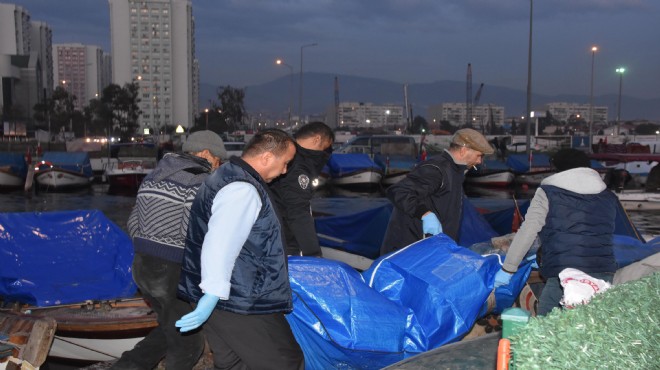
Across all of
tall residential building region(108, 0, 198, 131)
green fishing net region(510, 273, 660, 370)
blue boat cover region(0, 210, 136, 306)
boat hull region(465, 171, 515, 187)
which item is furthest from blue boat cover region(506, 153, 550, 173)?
tall residential building region(108, 0, 198, 131)

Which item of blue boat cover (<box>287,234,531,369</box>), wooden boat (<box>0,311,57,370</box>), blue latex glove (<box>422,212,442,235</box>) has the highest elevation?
blue latex glove (<box>422,212,442,235</box>)

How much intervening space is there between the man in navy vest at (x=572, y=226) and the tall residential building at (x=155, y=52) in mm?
165544

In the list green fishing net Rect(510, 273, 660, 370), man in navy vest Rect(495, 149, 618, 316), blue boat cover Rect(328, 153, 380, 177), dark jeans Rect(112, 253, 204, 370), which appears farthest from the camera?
blue boat cover Rect(328, 153, 380, 177)

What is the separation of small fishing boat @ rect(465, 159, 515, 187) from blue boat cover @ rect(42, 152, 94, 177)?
54.5 ft

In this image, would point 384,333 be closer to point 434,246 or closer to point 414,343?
point 414,343

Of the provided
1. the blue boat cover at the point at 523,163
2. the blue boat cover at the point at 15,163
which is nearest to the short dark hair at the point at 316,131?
the blue boat cover at the point at 15,163

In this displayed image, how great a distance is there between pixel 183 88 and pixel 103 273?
6449 inches

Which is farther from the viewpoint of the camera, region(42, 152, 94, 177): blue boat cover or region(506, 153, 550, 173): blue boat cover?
region(506, 153, 550, 173): blue boat cover

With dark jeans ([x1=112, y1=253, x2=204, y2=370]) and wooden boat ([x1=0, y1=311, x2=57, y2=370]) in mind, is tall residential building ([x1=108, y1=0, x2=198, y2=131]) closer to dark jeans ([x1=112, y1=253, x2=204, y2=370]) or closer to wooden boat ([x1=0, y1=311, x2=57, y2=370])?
wooden boat ([x1=0, y1=311, x2=57, y2=370])

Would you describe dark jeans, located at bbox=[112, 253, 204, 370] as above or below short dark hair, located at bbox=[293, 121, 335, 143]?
below

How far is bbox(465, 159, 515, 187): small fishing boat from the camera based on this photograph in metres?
30.4

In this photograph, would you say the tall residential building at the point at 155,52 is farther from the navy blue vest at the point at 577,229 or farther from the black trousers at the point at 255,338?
the black trousers at the point at 255,338

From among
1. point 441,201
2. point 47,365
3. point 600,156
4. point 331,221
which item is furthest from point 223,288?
point 600,156

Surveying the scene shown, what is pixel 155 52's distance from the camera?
169 m
